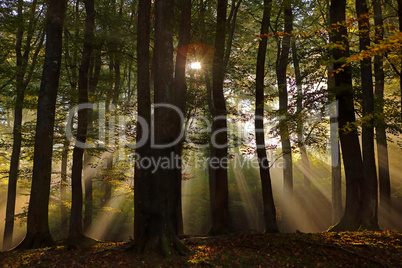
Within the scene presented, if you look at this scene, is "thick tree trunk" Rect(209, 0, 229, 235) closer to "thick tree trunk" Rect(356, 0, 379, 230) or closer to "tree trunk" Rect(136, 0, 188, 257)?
"tree trunk" Rect(136, 0, 188, 257)

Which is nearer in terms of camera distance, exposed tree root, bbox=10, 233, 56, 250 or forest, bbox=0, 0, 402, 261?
forest, bbox=0, 0, 402, 261

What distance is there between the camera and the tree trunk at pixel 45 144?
9.12 m

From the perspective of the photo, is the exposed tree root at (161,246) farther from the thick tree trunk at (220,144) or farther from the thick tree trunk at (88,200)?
the thick tree trunk at (88,200)

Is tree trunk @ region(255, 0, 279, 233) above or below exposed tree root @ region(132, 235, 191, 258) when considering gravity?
above

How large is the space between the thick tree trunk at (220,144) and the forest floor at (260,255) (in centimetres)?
232

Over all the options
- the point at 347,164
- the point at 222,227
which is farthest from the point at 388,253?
the point at 222,227

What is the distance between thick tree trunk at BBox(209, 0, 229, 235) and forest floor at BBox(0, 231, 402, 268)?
7.60ft

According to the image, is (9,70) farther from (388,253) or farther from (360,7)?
(388,253)

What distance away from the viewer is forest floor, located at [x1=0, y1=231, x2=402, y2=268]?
6605 millimetres

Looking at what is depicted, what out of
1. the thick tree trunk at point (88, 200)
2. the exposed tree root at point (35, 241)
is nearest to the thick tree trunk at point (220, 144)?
the exposed tree root at point (35, 241)

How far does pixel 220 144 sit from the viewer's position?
1173cm

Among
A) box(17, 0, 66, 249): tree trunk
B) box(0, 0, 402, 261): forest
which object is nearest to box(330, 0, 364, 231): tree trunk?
box(0, 0, 402, 261): forest

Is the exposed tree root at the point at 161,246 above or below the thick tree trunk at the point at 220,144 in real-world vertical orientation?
below

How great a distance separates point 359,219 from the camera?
1023 centimetres
